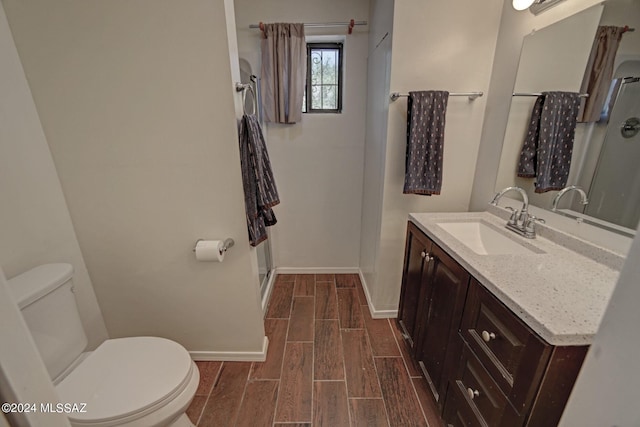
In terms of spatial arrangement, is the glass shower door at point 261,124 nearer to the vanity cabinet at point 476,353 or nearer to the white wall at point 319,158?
the white wall at point 319,158

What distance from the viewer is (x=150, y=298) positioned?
158 cm

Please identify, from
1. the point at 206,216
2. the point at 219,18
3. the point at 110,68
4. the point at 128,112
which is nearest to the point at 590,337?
the point at 206,216

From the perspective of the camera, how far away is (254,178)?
1.39m

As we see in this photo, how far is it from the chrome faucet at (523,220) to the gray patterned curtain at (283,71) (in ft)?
5.37

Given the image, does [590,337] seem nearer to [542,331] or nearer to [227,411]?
[542,331]

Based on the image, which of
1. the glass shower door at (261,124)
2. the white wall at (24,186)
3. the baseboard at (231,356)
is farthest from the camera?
the glass shower door at (261,124)

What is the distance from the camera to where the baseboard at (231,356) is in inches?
67.5

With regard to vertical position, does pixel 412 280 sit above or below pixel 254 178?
below

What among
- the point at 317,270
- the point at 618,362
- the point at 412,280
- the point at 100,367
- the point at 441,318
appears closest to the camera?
the point at 618,362

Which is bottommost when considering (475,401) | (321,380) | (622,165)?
(321,380)

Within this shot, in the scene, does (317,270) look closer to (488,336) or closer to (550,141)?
(488,336)

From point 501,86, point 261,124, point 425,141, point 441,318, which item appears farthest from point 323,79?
point 441,318

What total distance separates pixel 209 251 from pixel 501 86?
1.93 meters

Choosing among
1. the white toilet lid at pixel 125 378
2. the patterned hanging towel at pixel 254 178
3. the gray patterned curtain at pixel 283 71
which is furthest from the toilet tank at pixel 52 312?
the gray patterned curtain at pixel 283 71
